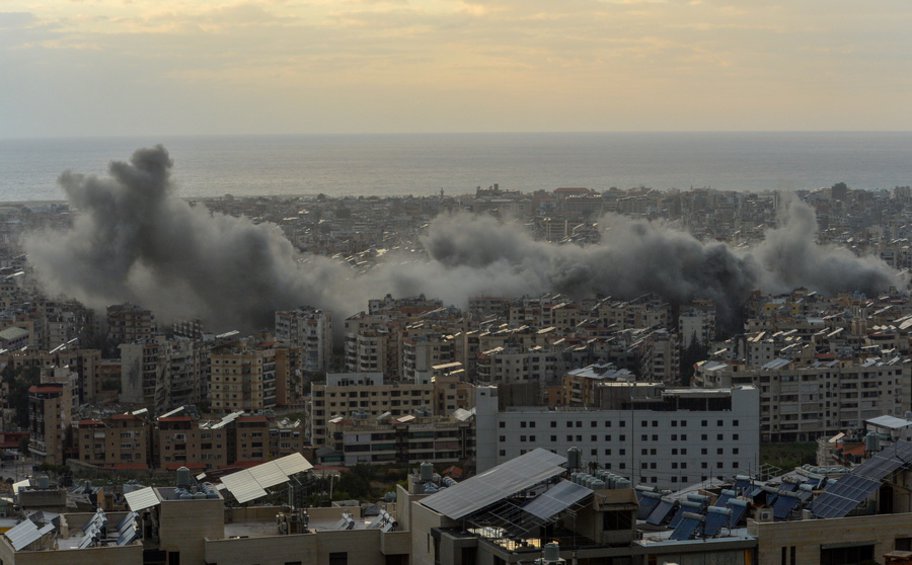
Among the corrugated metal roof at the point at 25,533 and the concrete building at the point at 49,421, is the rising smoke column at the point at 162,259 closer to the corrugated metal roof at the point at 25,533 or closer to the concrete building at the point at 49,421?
the concrete building at the point at 49,421

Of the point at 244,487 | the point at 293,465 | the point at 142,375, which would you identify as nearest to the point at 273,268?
the point at 142,375

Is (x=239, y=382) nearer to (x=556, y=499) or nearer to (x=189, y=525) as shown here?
(x=189, y=525)

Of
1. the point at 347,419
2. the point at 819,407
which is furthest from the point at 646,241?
the point at 347,419

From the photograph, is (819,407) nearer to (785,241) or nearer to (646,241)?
(646,241)

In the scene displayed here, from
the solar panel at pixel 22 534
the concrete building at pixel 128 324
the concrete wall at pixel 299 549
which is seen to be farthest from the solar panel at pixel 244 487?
the concrete building at pixel 128 324

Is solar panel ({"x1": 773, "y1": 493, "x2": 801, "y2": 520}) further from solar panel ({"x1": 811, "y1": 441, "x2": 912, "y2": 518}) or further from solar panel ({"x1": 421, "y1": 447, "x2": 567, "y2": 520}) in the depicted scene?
solar panel ({"x1": 421, "y1": 447, "x2": 567, "y2": 520})
